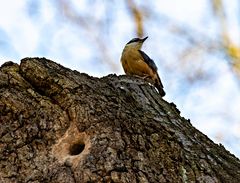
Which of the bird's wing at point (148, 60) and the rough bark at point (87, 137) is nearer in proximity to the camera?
the rough bark at point (87, 137)

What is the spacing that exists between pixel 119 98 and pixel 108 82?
24 centimetres

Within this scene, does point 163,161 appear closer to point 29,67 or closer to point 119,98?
point 119,98

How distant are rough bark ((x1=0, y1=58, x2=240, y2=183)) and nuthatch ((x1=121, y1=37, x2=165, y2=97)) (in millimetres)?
2135

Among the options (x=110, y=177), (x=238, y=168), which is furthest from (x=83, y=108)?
(x=238, y=168)

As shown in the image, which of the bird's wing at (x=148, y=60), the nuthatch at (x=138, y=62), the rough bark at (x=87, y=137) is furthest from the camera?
the bird's wing at (x=148, y=60)

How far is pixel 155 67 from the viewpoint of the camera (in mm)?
5047

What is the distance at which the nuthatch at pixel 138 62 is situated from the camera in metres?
4.91

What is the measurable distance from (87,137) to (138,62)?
108 inches

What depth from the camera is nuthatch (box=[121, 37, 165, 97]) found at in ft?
16.1

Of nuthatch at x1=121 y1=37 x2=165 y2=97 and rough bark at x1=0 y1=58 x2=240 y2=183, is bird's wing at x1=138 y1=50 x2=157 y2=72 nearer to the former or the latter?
nuthatch at x1=121 y1=37 x2=165 y2=97

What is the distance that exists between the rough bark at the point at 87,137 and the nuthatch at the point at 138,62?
2135 millimetres

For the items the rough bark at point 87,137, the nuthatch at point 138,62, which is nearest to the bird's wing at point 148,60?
the nuthatch at point 138,62

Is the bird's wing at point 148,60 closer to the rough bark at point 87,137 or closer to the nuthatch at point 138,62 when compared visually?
the nuthatch at point 138,62

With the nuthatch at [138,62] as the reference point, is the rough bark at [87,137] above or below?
below
